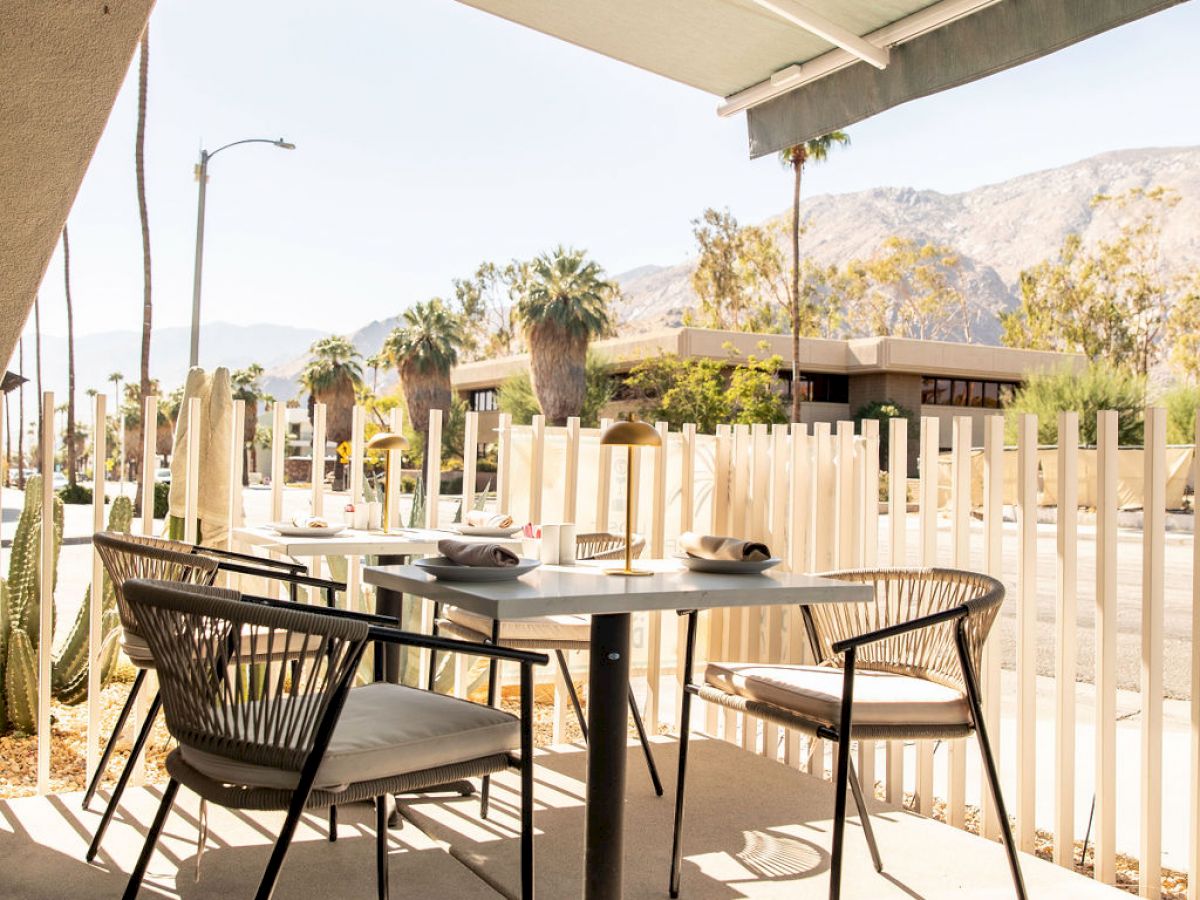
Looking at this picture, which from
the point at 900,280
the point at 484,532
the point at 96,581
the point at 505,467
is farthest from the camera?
the point at 900,280

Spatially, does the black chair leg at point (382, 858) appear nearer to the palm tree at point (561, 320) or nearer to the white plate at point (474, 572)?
the white plate at point (474, 572)

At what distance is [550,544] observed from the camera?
307 centimetres

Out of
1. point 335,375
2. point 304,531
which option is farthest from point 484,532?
point 335,375

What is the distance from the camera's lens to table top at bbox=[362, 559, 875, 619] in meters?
2.29

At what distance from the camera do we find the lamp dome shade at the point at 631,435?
2.73m

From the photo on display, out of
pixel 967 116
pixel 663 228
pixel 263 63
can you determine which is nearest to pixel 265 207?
pixel 263 63

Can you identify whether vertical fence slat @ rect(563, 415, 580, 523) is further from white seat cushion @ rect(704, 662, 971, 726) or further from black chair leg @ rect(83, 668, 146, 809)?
black chair leg @ rect(83, 668, 146, 809)

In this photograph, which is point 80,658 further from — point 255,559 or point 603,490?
point 603,490

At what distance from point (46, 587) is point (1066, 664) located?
3542 mm

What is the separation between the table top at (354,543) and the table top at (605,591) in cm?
79

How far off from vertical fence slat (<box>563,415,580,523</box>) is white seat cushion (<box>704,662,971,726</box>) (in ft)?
5.48

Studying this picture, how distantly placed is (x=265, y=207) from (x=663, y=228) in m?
58.6

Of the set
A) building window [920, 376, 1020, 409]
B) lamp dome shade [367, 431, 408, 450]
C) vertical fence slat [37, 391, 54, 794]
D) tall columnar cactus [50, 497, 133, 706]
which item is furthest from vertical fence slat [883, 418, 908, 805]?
building window [920, 376, 1020, 409]

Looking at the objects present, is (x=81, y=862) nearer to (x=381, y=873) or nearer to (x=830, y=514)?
Answer: (x=381, y=873)
